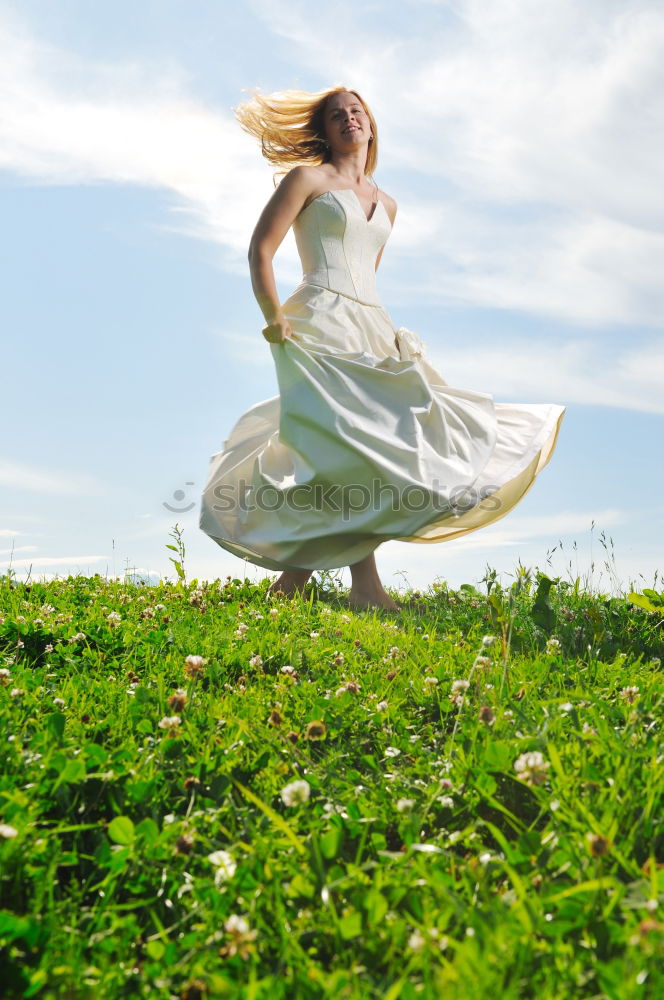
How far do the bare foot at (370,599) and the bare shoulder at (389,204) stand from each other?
3536 millimetres

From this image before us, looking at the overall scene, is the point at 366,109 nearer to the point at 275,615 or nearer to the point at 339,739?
the point at 275,615

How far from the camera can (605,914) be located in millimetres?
1890

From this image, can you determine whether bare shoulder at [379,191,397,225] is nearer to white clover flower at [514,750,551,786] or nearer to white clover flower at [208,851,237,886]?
white clover flower at [514,750,551,786]

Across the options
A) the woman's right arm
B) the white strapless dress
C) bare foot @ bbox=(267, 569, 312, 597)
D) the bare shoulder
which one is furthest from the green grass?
the bare shoulder

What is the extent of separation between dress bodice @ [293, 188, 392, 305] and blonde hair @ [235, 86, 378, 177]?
31.7 inches

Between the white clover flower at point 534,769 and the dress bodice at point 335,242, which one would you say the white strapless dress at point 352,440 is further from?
the white clover flower at point 534,769

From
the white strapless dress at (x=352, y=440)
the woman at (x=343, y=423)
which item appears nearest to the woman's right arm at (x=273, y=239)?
the woman at (x=343, y=423)

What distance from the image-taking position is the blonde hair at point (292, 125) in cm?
754

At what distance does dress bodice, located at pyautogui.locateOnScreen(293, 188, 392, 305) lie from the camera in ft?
22.9

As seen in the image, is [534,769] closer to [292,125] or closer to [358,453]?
[358,453]

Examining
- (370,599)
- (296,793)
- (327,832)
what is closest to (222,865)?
(296,793)

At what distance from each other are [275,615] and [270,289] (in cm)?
279

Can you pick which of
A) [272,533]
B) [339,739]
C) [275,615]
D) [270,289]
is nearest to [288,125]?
[270,289]

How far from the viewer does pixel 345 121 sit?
7.38 meters
